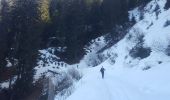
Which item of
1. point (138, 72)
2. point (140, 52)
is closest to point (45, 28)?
point (140, 52)

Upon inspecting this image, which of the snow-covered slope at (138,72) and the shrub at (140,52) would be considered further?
the shrub at (140,52)

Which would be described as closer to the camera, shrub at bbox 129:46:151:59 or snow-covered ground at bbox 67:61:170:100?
snow-covered ground at bbox 67:61:170:100

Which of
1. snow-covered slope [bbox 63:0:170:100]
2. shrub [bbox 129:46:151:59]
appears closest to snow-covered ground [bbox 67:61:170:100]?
snow-covered slope [bbox 63:0:170:100]

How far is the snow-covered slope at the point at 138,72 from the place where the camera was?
71.7 feet

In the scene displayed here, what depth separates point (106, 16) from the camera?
66188 millimetres

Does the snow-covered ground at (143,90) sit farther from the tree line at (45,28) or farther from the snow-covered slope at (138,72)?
the tree line at (45,28)

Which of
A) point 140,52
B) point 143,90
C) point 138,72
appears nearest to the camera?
point 143,90

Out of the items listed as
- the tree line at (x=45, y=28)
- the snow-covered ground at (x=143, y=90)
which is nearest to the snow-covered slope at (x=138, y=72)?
the snow-covered ground at (x=143, y=90)

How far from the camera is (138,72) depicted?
101 ft

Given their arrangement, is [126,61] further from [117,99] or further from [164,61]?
[117,99]

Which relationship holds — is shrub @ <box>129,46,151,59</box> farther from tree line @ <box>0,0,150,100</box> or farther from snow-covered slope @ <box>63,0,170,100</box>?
tree line @ <box>0,0,150,100</box>

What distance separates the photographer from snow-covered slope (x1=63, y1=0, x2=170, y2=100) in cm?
2186

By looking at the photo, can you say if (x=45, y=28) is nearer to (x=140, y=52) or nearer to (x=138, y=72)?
(x=140, y=52)

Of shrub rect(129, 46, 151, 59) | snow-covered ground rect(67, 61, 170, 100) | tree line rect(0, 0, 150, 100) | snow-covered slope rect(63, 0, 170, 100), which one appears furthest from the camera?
tree line rect(0, 0, 150, 100)
